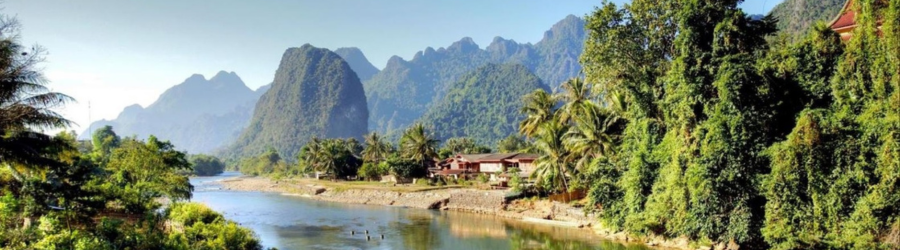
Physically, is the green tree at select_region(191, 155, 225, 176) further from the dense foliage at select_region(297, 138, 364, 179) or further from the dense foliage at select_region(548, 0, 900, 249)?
the dense foliage at select_region(548, 0, 900, 249)

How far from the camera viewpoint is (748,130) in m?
24.3

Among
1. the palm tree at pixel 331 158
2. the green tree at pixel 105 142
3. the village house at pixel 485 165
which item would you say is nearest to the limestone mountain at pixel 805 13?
the village house at pixel 485 165

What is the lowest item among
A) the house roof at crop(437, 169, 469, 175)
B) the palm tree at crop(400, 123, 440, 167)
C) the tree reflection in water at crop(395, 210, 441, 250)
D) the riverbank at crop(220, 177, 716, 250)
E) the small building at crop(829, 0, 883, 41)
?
the tree reflection in water at crop(395, 210, 441, 250)

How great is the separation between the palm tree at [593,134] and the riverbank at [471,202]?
4.17m

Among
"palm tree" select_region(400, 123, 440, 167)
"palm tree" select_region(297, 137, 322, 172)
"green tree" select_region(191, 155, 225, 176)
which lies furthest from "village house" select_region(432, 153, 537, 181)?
"green tree" select_region(191, 155, 225, 176)

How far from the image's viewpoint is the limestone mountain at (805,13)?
76.1 metres

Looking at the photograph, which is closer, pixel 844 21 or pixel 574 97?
pixel 844 21

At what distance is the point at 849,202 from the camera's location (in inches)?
846

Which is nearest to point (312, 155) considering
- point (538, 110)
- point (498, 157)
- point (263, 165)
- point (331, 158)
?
point (331, 158)

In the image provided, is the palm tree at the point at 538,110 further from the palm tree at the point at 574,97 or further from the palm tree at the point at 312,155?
the palm tree at the point at 312,155

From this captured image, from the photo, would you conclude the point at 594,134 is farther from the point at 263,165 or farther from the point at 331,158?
the point at 263,165

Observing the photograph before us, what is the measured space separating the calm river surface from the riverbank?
146cm

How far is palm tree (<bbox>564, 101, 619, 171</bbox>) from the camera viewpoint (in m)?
38.5

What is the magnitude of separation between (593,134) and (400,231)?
49.9 ft
